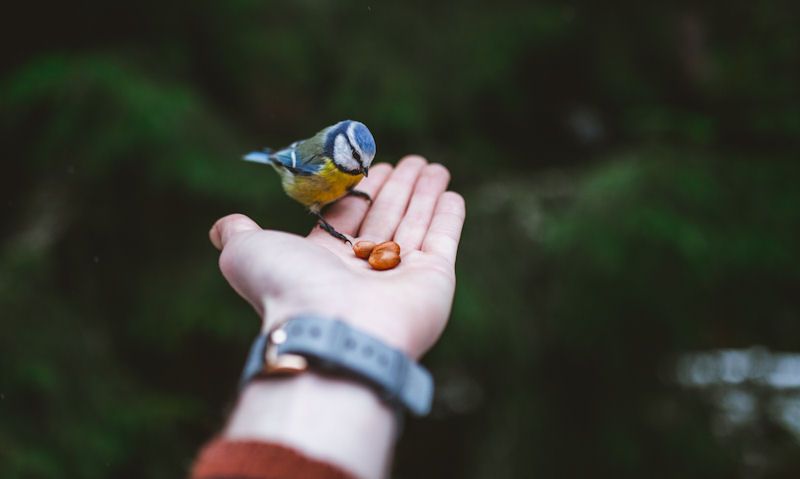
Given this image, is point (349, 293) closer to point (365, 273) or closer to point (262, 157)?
point (365, 273)

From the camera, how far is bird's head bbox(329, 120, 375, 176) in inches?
56.2

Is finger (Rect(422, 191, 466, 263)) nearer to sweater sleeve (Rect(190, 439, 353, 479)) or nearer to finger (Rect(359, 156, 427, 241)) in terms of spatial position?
finger (Rect(359, 156, 427, 241))

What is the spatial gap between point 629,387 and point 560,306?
1.68 feet

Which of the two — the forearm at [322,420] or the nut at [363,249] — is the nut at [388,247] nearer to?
the nut at [363,249]

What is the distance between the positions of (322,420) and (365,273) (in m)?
0.39

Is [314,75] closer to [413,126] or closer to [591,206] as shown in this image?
[413,126]

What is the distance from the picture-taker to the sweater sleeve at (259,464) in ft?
2.27

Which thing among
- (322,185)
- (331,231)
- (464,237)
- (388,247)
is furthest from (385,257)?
(464,237)

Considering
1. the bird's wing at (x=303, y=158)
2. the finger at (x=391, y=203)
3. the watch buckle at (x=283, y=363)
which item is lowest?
the watch buckle at (x=283, y=363)

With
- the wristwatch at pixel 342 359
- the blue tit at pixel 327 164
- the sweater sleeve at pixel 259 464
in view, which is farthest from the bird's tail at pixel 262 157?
the sweater sleeve at pixel 259 464

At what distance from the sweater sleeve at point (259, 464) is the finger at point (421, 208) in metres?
0.66

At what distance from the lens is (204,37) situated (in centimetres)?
240

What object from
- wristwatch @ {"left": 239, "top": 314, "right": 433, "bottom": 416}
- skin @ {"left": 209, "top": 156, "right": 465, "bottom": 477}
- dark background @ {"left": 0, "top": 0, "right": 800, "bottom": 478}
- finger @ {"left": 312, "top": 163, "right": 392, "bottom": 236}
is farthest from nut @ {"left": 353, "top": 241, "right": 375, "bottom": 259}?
dark background @ {"left": 0, "top": 0, "right": 800, "bottom": 478}

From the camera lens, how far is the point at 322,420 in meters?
0.79
